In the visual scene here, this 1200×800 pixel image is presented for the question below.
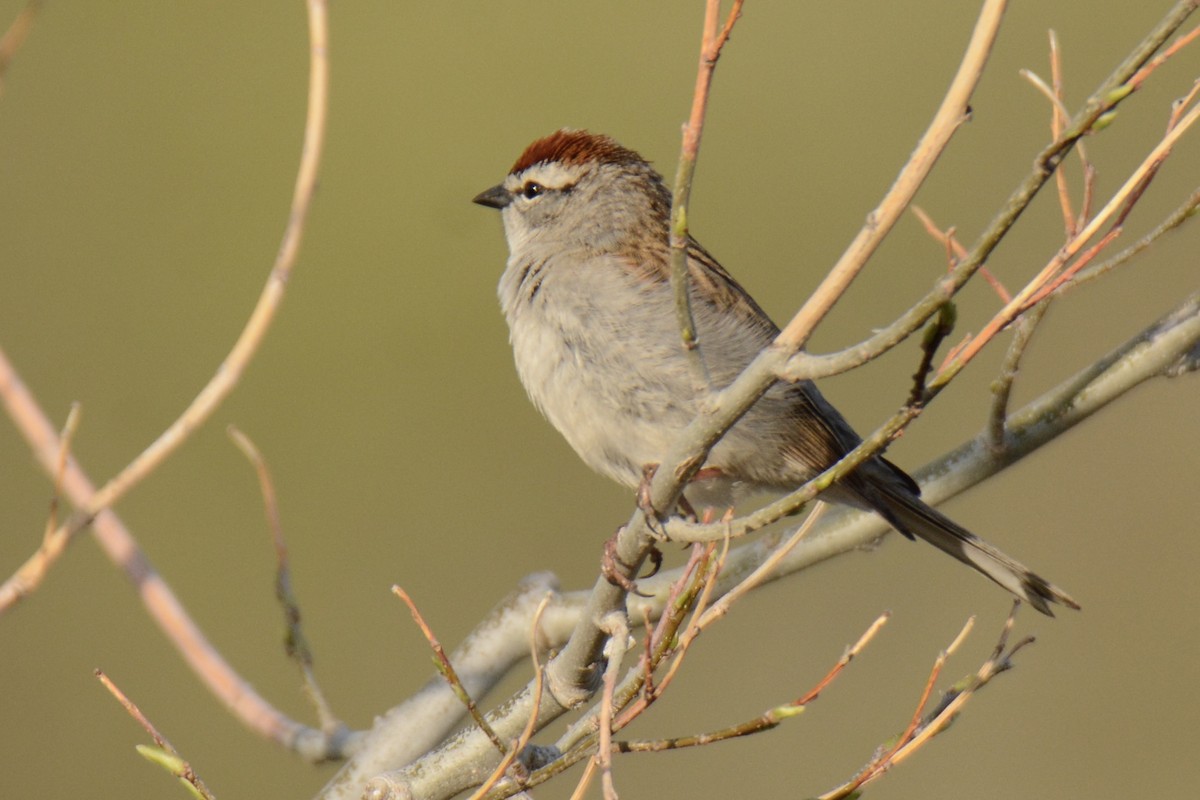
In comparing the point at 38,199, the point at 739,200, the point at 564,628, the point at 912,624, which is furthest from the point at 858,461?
the point at 38,199

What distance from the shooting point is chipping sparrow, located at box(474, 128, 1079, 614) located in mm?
3381

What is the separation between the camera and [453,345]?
301 inches

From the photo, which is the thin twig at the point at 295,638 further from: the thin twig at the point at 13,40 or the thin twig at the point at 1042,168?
the thin twig at the point at 1042,168

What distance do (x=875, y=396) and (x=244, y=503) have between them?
3389 millimetres

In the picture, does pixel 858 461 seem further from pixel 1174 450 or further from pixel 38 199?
pixel 38 199

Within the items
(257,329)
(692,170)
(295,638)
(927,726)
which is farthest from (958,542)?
(257,329)

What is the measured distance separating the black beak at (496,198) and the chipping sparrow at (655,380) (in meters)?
0.40

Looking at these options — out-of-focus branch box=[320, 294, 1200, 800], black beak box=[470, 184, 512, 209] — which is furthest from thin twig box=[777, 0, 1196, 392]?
black beak box=[470, 184, 512, 209]

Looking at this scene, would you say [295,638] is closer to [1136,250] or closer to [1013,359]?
[1013,359]

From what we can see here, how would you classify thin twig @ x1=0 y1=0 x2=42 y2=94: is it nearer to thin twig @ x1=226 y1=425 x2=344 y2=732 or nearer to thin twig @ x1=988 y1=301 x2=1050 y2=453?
thin twig @ x1=226 y1=425 x2=344 y2=732

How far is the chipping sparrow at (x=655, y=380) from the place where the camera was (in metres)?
3.38

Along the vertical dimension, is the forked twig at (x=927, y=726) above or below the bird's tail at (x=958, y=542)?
below

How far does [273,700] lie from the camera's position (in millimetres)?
6562

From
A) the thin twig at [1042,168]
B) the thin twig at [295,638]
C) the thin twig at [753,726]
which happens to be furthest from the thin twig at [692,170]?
the thin twig at [295,638]
